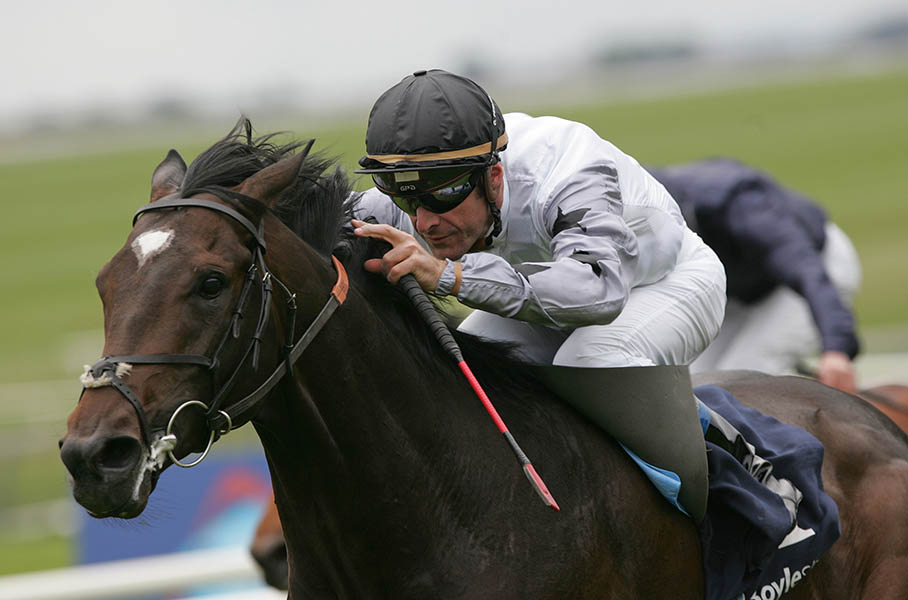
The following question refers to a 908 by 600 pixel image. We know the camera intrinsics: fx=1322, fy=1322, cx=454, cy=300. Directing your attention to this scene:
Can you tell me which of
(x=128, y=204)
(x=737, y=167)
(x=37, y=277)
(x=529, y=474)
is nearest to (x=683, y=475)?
(x=529, y=474)

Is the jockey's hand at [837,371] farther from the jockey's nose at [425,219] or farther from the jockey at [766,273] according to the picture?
the jockey's nose at [425,219]

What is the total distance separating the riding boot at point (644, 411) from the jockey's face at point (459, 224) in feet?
1.23

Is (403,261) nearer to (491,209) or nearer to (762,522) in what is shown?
(491,209)

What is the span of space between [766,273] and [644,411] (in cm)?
371

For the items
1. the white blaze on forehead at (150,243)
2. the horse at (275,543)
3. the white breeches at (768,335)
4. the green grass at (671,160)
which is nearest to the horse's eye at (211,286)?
the white blaze on forehead at (150,243)

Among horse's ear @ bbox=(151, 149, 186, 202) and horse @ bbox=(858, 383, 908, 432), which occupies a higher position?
horse's ear @ bbox=(151, 149, 186, 202)

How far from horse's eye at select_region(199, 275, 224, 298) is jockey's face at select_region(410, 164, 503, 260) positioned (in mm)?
692

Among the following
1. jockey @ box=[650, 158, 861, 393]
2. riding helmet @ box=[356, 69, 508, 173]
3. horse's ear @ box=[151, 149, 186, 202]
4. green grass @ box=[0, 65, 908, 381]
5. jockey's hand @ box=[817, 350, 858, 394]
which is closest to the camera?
horse's ear @ box=[151, 149, 186, 202]

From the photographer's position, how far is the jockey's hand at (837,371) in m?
6.11

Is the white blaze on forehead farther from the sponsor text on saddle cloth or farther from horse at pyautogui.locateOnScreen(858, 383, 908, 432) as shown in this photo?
horse at pyautogui.locateOnScreen(858, 383, 908, 432)

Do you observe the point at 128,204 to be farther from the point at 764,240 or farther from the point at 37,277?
the point at 764,240

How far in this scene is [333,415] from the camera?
2840mm

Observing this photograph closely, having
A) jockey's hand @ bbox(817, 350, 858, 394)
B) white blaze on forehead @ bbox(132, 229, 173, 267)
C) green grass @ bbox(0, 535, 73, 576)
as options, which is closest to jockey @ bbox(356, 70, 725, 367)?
white blaze on forehead @ bbox(132, 229, 173, 267)

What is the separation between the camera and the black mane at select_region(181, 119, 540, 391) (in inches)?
112
